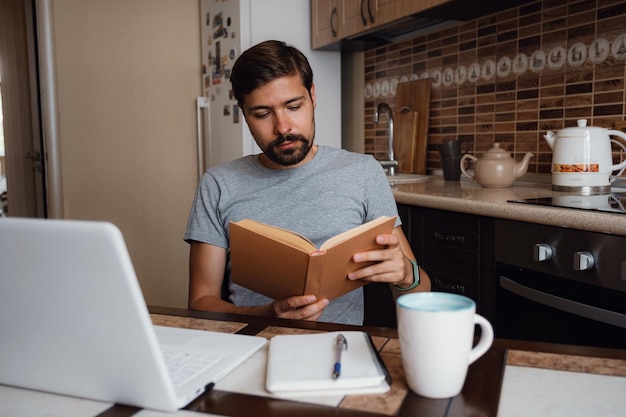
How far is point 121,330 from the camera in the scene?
61 cm

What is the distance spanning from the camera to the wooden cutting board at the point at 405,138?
2978 mm

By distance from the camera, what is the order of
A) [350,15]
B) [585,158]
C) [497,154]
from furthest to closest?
[350,15], [497,154], [585,158]

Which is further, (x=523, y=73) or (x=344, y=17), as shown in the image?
(x=344, y=17)

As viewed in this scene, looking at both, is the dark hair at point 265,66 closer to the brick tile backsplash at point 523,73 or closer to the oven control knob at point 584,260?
the oven control knob at point 584,260

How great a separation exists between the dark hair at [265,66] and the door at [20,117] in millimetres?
3131

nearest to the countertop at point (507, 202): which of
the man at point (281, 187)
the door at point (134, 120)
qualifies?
the man at point (281, 187)

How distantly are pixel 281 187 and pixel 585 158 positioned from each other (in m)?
0.97

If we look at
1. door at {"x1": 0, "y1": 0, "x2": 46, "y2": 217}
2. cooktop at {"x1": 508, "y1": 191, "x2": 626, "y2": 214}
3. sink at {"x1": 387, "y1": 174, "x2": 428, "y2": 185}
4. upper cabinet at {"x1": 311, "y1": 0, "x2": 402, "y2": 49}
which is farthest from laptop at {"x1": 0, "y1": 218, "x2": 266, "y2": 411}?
door at {"x1": 0, "y1": 0, "x2": 46, "y2": 217}

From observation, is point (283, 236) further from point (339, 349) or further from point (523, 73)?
point (523, 73)

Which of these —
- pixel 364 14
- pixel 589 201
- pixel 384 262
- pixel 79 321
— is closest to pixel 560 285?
pixel 589 201

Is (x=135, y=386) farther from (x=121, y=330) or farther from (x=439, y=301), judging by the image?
(x=439, y=301)

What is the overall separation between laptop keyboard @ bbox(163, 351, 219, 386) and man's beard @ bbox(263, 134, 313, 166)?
790 mm

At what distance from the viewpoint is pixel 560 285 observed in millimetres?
1641

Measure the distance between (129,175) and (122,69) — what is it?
630 mm
